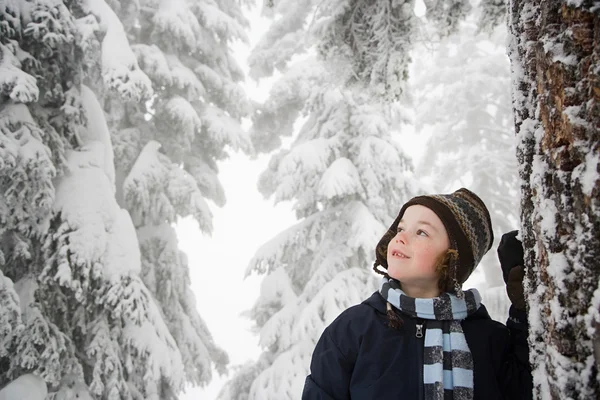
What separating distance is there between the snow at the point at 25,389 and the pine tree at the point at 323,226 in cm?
Answer: 367

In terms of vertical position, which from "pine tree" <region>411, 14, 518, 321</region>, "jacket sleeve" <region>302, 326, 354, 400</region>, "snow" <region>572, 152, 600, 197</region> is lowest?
"jacket sleeve" <region>302, 326, 354, 400</region>

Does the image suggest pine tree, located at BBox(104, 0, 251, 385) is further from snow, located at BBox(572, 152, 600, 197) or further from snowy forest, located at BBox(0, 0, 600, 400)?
snow, located at BBox(572, 152, 600, 197)

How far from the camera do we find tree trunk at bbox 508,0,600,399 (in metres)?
0.87

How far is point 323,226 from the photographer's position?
28.7 feet

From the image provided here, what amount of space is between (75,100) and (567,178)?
6449 millimetres

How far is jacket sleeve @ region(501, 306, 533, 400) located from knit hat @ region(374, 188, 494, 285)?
26cm

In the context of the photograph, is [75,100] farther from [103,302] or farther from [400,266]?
[400,266]

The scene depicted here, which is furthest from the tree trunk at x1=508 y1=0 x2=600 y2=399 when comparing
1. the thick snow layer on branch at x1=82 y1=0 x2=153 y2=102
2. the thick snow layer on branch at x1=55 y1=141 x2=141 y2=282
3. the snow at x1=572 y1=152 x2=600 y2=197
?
the thick snow layer on branch at x1=82 y1=0 x2=153 y2=102

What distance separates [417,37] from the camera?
14.9ft

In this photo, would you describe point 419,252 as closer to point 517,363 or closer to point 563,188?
point 517,363

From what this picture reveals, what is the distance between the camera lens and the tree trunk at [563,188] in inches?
34.4

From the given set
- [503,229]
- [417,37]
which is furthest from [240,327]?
[417,37]

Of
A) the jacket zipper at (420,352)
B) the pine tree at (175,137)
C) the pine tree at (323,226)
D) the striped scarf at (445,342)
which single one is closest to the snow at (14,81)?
the pine tree at (323,226)

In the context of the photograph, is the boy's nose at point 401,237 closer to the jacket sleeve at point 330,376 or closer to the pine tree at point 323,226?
the jacket sleeve at point 330,376
